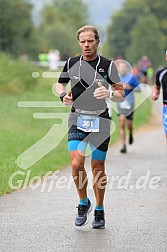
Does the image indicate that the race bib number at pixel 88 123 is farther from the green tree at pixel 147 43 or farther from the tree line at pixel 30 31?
the green tree at pixel 147 43

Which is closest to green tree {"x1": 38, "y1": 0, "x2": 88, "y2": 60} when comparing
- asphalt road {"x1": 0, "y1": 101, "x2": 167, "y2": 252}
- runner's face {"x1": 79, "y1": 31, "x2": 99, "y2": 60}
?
asphalt road {"x1": 0, "y1": 101, "x2": 167, "y2": 252}

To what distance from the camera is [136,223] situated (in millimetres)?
8633

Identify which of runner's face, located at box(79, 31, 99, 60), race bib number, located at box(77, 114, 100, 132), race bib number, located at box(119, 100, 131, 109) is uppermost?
runner's face, located at box(79, 31, 99, 60)

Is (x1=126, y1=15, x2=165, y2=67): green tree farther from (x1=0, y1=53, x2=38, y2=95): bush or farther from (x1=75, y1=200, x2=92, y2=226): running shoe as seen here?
(x1=75, y1=200, x2=92, y2=226): running shoe

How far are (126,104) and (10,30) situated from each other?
38920 mm

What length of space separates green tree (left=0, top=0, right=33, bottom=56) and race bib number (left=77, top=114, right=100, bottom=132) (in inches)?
1708

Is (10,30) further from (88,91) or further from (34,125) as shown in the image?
(88,91)

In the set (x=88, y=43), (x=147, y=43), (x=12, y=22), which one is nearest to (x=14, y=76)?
(x=12, y=22)

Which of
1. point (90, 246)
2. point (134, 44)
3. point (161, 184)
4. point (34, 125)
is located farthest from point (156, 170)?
point (134, 44)

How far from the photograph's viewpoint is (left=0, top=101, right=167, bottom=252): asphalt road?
7.56m

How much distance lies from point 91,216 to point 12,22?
151ft

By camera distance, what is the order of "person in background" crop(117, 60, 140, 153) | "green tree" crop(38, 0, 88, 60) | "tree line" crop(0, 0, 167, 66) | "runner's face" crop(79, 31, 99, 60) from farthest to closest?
"green tree" crop(38, 0, 88, 60) < "tree line" crop(0, 0, 167, 66) < "person in background" crop(117, 60, 140, 153) < "runner's face" crop(79, 31, 99, 60)

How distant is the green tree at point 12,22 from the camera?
52.5m

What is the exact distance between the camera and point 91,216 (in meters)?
9.14
